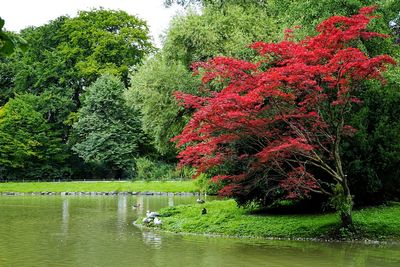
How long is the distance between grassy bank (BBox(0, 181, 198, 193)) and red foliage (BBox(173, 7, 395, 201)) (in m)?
24.3

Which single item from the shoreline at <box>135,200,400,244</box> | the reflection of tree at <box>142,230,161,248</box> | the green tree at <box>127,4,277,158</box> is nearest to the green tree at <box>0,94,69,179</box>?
the green tree at <box>127,4,277,158</box>

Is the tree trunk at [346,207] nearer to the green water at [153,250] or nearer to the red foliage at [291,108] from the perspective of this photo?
the red foliage at [291,108]

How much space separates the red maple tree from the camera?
15.3m

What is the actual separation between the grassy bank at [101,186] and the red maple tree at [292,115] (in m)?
24.1

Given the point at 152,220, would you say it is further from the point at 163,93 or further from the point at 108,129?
the point at 108,129

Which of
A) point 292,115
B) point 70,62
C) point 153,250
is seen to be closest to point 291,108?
point 292,115

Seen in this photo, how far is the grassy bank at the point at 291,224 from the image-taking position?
1603 centimetres

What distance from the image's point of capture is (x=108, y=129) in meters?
47.8

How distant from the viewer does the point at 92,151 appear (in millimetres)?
47312

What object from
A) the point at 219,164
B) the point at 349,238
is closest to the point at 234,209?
the point at 219,164

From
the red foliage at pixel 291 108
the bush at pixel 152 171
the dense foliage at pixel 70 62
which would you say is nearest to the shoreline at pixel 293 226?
the red foliage at pixel 291 108

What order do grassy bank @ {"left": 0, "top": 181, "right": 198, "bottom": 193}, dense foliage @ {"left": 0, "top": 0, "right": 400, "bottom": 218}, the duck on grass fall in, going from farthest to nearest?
grassy bank @ {"left": 0, "top": 181, "right": 198, "bottom": 193}
the duck on grass
dense foliage @ {"left": 0, "top": 0, "right": 400, "bottom": 218}

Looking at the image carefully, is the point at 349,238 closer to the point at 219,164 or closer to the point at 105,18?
the point at 219,164

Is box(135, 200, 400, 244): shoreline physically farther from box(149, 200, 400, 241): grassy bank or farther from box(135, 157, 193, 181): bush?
box(135, 157, 193, 181): bush
